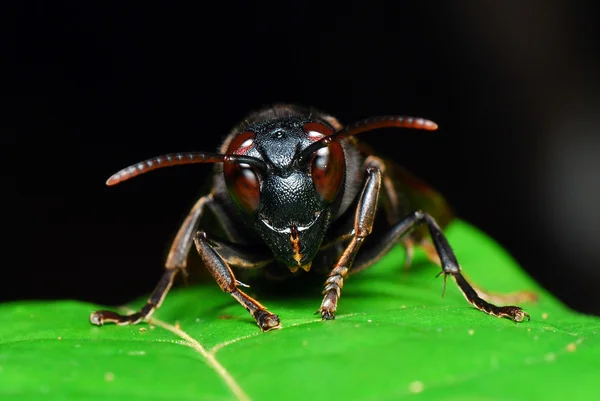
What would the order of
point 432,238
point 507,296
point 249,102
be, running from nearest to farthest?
point 432,238, point 507,296, point 249,102

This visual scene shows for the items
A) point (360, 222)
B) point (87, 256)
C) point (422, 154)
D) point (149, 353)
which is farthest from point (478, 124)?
point (149, 353)

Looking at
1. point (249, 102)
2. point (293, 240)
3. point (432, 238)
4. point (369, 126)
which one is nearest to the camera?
point (369, 126)

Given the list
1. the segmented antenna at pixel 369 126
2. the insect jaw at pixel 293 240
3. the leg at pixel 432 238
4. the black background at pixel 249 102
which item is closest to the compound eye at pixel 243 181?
the insect jaw at pixel 293 240

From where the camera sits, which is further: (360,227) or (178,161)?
(360,227)

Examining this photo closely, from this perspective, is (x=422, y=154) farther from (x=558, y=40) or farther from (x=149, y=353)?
(x=149, y=353)

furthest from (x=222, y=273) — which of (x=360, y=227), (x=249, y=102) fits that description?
(x=249, y=102)

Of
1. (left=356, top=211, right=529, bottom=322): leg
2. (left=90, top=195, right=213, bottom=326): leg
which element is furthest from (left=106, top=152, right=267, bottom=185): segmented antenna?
(left=356, top=211, right=529, bottom=322): leg

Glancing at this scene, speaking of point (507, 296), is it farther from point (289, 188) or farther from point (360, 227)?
point (289, 188)

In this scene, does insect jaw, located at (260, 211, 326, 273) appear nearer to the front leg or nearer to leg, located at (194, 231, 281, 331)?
the front leg
